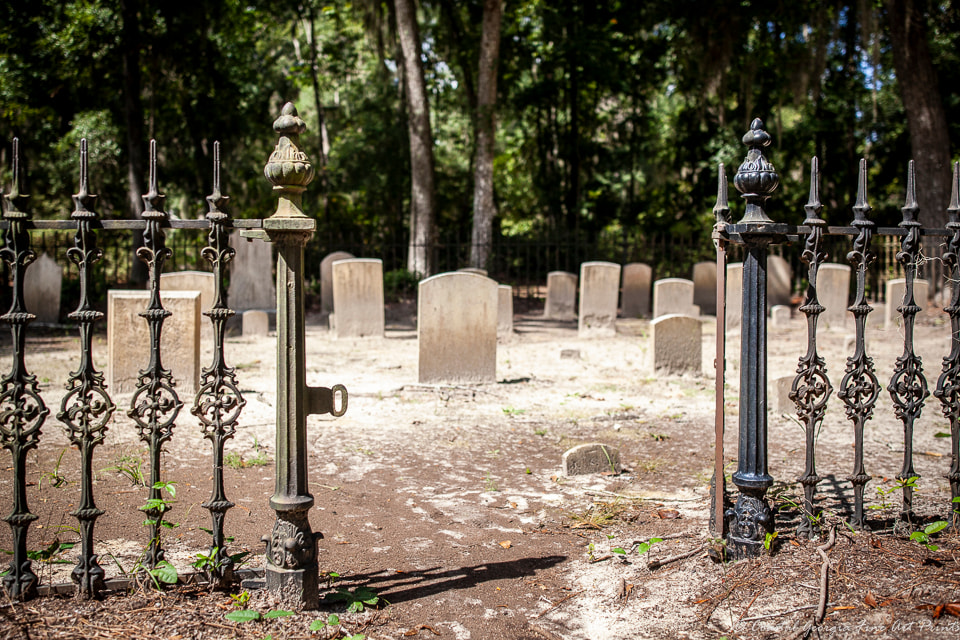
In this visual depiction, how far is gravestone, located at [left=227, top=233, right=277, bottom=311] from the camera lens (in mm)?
13820

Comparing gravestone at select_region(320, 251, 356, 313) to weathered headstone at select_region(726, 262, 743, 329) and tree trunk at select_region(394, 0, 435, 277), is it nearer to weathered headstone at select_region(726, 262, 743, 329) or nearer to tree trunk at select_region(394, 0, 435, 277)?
tree trunk at select_region(394, 0, 435, 277)

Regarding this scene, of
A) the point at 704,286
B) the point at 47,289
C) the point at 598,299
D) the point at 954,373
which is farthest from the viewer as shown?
the point at 704,286

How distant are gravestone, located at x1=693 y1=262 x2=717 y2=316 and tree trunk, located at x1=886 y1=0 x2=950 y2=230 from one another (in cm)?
443

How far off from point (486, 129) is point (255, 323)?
25.8 ft

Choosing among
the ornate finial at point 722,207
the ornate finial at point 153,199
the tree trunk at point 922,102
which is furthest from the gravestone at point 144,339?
the tree trunk at point 922,102

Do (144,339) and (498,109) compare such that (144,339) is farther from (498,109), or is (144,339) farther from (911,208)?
(498,109)

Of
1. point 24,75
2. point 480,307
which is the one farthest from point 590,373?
point 24,75

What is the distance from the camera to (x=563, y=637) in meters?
2.98

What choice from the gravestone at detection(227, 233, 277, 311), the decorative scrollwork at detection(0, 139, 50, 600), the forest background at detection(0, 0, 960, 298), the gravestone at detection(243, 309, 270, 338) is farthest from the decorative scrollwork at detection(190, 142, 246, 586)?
the forest background at detection(0, 0, 960, 298)

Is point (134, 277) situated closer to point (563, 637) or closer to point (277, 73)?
point (277, 73)

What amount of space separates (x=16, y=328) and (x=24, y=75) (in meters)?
20.3

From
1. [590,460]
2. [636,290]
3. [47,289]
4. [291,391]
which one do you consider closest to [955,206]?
[590,460]

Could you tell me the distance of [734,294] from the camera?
Result: 12172 mm

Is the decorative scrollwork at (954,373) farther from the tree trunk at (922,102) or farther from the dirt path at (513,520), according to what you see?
the tree trunk at (922,102)
